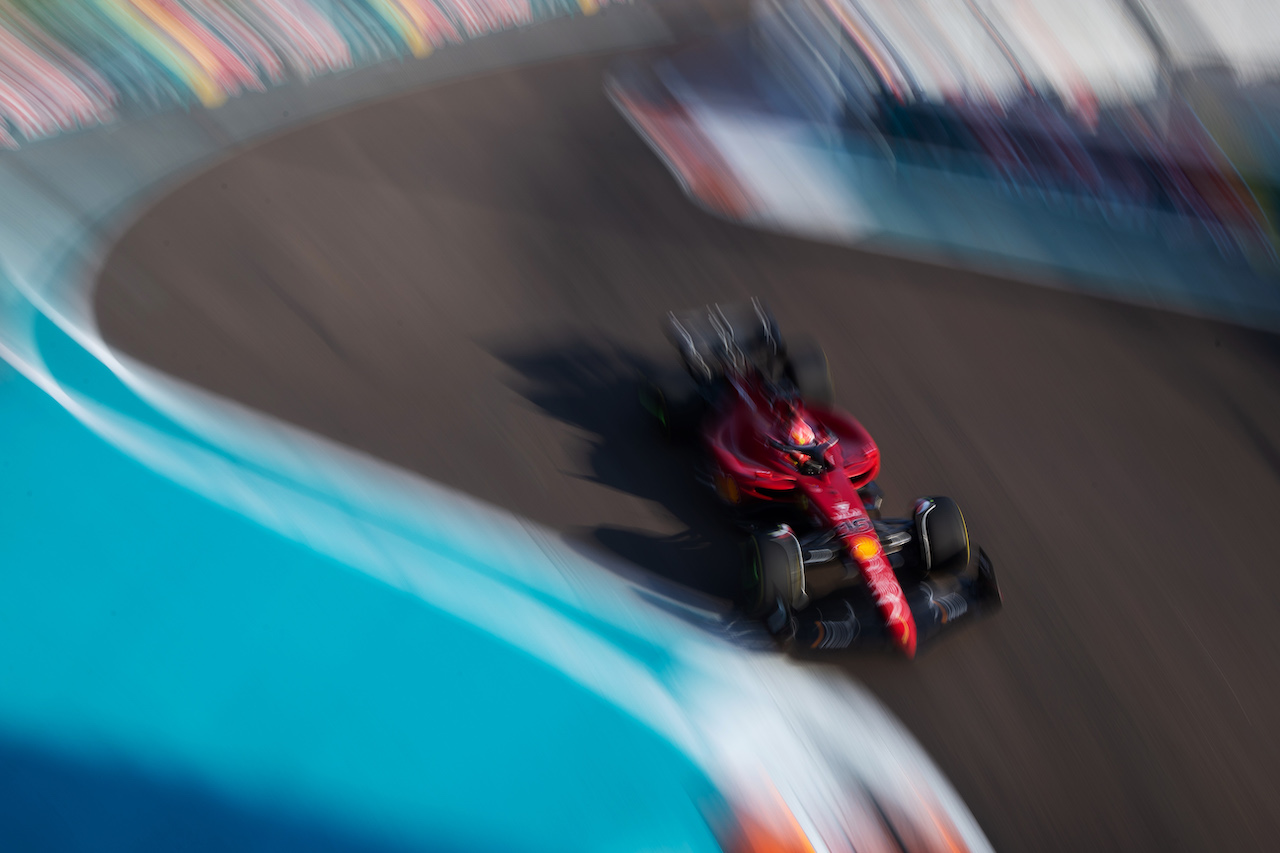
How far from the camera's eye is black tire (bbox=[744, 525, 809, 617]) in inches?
181

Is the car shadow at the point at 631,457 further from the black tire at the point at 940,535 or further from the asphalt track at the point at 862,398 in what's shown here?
the black tire at the point at 940,535

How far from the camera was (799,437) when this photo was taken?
5.20 metres

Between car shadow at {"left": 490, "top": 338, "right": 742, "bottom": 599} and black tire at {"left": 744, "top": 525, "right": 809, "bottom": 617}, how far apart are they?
1.41 ft

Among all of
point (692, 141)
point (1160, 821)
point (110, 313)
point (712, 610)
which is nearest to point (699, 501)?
point (712, 610)

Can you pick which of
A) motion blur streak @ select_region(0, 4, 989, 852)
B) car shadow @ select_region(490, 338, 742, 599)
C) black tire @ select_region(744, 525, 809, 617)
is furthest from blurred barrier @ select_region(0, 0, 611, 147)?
black tire @ select_region(744, 525, 809, 617)

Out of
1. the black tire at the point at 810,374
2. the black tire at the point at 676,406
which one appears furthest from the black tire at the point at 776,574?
the black tire at the point at 810,374

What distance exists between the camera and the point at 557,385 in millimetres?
6586

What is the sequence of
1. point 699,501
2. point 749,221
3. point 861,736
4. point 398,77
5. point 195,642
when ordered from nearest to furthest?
1. point 861,736
2. point 195,642
3. point 699,501
4. point 749,221
5. point 398,77

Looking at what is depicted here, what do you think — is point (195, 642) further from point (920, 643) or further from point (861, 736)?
point (920, 643)

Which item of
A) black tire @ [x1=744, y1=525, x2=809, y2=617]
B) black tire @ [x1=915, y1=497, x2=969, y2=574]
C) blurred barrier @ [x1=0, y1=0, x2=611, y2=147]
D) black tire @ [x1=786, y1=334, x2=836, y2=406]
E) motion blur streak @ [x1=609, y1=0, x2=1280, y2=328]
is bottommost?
black tire @ [x1=915, y1=497, x2=969, y2=574]

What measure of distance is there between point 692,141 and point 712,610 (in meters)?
5.91

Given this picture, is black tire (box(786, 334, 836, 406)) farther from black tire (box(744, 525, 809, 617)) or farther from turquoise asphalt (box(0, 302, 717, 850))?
turquoise asphalt (box(0, 302, 717, 850))

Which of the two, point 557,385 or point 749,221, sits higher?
point 749,221

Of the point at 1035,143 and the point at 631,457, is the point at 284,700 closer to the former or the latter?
the point at 631,457
